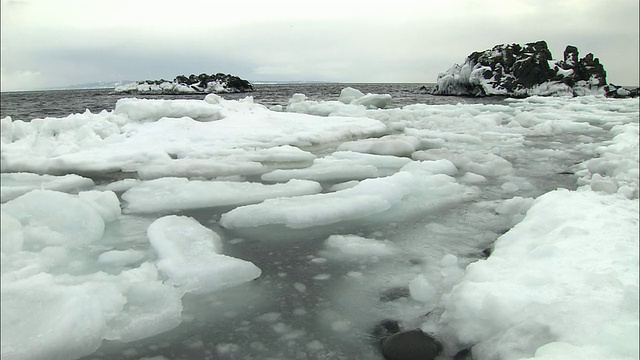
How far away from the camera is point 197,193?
4.42 meters

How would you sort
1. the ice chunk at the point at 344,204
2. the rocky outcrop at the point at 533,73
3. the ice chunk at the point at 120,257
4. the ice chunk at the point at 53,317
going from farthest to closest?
the rocky outcrop at the point at 533,73, the ice chunk at the point at 344,204, the ice chunk at the point at 120,257, the ice chunk at the point at 53,317

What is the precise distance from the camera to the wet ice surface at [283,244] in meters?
2.21

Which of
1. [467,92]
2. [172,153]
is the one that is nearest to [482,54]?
[467,92]

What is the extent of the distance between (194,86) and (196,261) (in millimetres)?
53949

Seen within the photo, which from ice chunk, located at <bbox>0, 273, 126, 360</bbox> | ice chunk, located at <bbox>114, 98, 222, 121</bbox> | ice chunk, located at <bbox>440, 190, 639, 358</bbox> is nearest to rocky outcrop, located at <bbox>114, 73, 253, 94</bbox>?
ice chunk, located at <bbox>114, 98, 222, 121</bbox>

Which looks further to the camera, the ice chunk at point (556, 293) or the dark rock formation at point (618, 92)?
the dark rock formation at point (618, 92)

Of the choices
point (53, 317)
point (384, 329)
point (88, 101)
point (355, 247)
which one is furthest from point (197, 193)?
point (88, 101)

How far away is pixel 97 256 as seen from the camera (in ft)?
9.87

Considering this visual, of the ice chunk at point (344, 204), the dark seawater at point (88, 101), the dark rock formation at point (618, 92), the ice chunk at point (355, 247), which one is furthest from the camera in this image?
the dark rock formation at point (618, 92)

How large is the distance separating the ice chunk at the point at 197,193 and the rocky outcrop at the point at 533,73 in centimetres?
3359

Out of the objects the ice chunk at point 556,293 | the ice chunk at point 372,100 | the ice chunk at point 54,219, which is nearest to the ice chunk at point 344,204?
Result: the ice chunk at point 54,219

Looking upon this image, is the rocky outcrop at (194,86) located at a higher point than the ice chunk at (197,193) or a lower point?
higher

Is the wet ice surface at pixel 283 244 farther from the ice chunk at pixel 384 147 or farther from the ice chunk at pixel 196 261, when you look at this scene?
the ice chunk at pixel 384 147

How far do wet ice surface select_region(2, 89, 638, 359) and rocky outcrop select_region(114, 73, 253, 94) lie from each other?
4778cm
